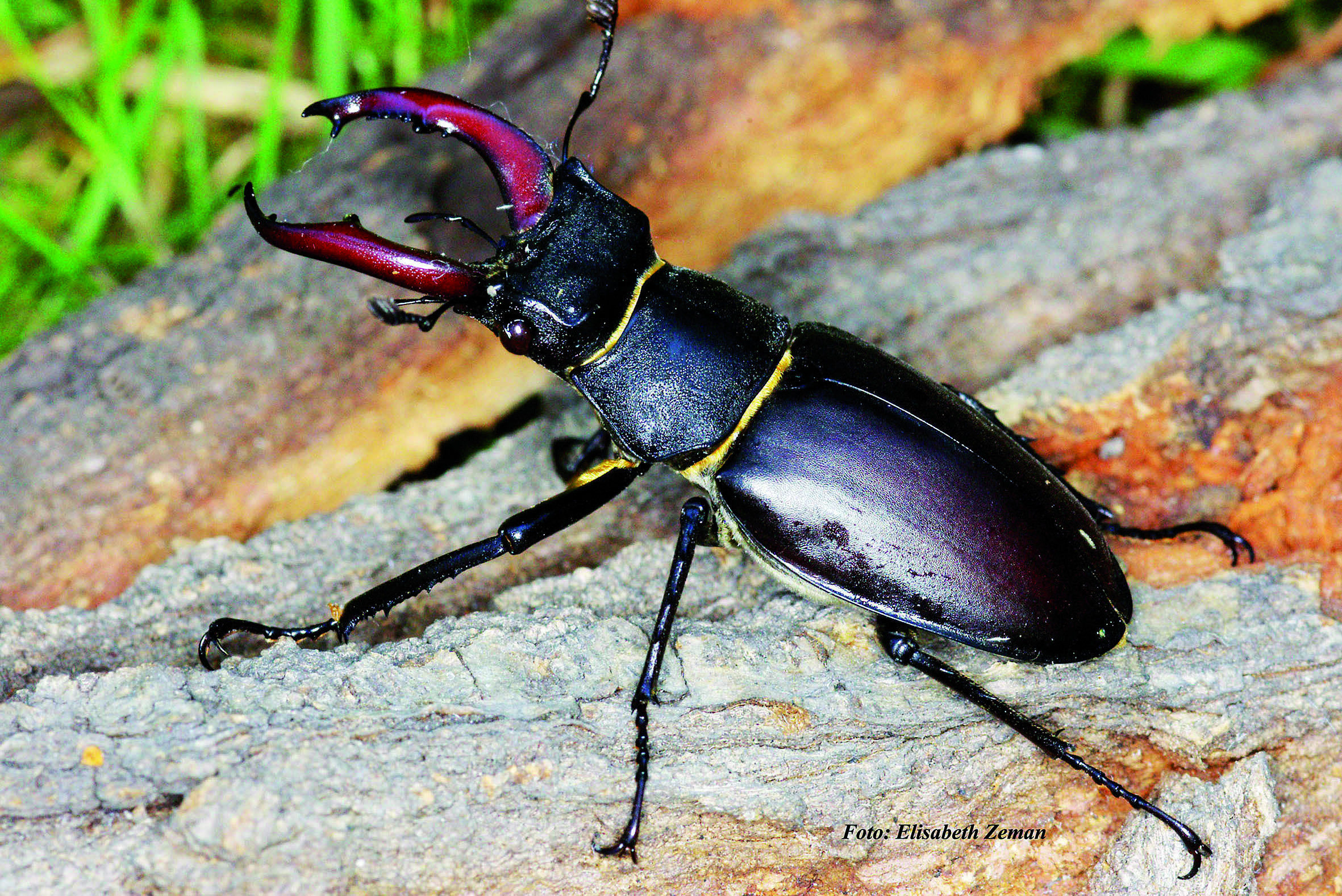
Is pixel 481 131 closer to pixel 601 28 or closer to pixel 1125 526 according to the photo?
pixel 601 28

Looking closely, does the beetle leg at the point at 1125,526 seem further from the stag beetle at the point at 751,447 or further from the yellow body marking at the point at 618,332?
the yellow body marking at the point at 618,332

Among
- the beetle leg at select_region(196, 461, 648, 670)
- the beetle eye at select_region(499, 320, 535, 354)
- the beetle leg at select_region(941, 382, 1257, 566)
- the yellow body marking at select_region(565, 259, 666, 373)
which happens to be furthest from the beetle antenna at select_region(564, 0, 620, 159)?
the beetle leg at select_region(941, 382, 1257, 566)

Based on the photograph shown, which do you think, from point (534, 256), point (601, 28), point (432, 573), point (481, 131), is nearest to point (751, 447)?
point (534, 256)

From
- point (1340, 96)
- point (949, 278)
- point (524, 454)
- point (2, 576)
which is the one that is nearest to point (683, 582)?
point (524, 454)

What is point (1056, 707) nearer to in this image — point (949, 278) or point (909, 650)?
point (909, 650)

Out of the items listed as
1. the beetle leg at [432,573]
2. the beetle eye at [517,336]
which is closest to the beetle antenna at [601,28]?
the beetle eye at [517,336]

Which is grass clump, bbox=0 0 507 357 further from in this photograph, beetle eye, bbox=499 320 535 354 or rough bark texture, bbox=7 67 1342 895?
beetle eye, bbox=499 320 535 354
